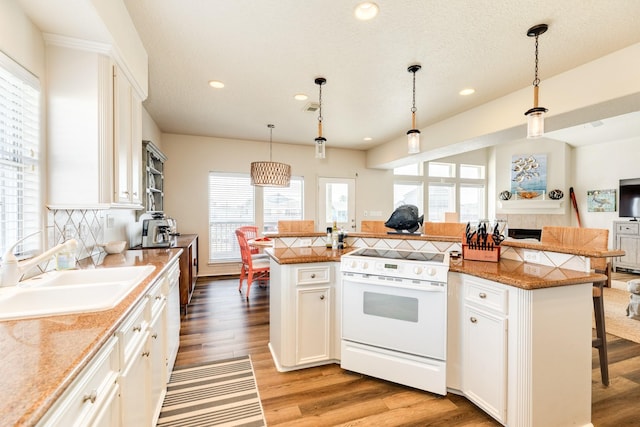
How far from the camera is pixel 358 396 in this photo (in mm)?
1964

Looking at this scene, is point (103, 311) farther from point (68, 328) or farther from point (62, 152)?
point (62, 152)

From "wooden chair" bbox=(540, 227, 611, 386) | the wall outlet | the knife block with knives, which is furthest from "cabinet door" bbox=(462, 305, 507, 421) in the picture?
"wooden chair" bbox=(540, 227, 611, 386)

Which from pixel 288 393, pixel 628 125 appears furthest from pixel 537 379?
pixel 628 125

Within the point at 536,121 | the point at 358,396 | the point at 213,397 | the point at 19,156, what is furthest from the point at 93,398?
the point at 536,121

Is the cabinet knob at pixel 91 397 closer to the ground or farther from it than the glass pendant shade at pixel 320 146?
closer to the ground

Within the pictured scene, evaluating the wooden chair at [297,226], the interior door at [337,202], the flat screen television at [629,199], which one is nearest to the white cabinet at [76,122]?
the wooden chair at [297,226]

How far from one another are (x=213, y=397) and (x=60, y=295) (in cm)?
118

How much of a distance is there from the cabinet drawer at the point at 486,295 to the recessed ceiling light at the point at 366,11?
1935 millimetres

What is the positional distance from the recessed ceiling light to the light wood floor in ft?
8.78

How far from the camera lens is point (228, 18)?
1992 millimetres

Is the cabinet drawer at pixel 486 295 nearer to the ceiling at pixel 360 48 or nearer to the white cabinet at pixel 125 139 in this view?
the ceiling at pixel 360 48

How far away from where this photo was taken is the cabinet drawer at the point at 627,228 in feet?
18.6

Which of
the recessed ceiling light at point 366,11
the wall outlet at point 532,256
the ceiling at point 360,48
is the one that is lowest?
the wall outlet at point 532,256

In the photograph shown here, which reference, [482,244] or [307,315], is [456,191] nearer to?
[482,244]
